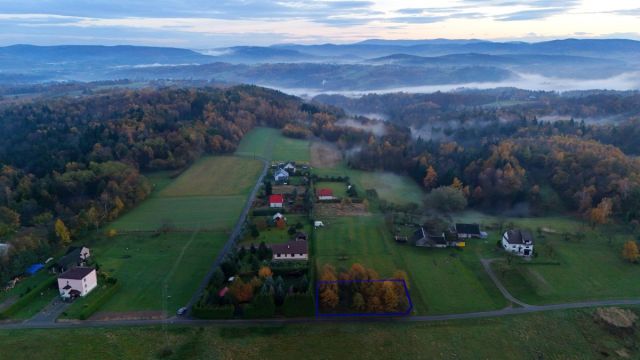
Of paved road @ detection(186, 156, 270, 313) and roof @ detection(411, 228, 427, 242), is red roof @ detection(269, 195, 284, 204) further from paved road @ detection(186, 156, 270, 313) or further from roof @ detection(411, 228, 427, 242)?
roof @ detection(411, 228, 427, 242)

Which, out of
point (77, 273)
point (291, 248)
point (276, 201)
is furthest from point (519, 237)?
point (77, 273)

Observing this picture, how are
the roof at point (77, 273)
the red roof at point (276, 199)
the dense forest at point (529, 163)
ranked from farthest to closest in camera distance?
1. the red roof at point (276, 199)
2. the dense forest at point (529, 163)
3. the roof at point (77, 273)

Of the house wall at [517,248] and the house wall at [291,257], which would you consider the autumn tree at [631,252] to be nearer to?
the house wall at [517,248]

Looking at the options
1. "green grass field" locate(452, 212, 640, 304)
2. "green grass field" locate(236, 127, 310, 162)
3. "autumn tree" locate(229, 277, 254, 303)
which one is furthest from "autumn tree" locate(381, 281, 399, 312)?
"green grass field" locate(236, 127, 310, 162)

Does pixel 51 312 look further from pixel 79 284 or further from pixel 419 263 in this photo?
pixel 419 263

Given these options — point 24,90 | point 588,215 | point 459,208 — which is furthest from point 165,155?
point 24,90

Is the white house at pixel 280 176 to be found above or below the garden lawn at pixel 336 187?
above

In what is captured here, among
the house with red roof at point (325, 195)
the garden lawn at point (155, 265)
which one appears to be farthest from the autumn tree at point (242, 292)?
the house with red roof at point (325, 195)

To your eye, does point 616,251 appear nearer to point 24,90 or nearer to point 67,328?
point 67,328
